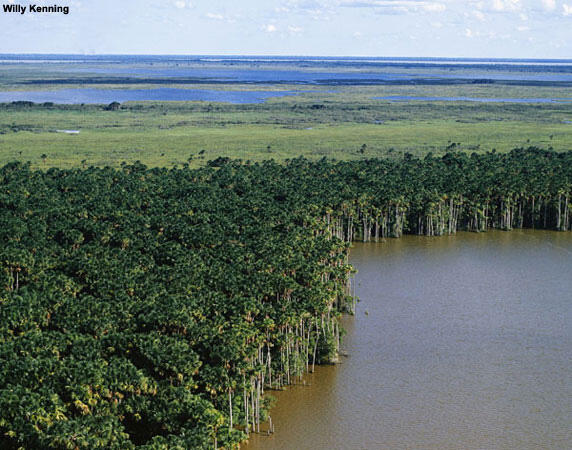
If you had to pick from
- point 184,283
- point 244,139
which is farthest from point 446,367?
point 244,139

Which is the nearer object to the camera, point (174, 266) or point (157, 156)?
point (174, 266)

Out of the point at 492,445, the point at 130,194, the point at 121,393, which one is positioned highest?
the point at 130,194

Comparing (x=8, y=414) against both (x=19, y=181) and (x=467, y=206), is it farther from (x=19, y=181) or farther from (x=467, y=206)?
(x=467, y=206)

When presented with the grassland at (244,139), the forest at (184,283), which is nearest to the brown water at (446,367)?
the forest at (184,283)

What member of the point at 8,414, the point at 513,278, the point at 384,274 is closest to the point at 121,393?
the point at 8,414

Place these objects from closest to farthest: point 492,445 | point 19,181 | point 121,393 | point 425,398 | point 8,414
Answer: point 8,414, point 121,393, point 492,445, point 425,398, point 19,181

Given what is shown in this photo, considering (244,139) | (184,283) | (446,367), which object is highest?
(244,139)

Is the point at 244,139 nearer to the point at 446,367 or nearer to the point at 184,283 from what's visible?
the point at 184,283
